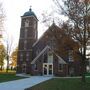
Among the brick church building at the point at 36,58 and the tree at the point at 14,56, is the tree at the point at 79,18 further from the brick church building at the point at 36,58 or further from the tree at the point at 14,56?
the tree at the point at 14,56

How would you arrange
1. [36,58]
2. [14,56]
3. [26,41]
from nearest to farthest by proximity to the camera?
[36,58] < [26,41] < [14,56]

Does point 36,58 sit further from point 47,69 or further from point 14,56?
point 14,56

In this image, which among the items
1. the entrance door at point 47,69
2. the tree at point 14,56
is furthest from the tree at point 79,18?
the tree at point 14,56

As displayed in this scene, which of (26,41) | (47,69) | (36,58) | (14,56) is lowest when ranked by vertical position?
(47,69)

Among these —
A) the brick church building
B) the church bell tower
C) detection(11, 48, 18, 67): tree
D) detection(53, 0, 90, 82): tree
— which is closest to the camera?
detection(53, 0, 90, 82): tree

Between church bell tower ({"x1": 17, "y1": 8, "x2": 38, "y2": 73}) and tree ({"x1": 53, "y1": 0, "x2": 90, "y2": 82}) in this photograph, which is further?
church bell tower ({"x1": 17, "y1": 8, "x2": 38, "y2": 73})

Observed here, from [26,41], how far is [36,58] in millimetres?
8441

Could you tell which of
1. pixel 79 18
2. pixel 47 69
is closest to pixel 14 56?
pixel 47 69

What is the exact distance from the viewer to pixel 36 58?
5066 cm

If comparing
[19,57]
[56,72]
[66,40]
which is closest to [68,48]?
[66,40]

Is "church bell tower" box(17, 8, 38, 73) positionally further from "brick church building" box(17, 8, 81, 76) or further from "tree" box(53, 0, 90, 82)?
"tree" box(53, 0, 90, 82)

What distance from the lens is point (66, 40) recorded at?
23.1m

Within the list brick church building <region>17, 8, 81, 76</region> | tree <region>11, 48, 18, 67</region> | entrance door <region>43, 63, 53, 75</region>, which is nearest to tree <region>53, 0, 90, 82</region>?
brick church building <region>17, 8, 81, 76</region>

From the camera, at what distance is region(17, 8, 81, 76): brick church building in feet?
160
